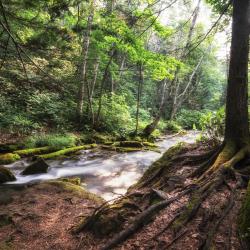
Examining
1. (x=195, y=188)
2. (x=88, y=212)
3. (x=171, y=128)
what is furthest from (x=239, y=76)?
(x=171, y=128)

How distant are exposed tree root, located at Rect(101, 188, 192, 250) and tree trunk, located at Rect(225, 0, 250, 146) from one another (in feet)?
6.68

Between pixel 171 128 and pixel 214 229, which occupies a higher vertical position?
pixel 214 229

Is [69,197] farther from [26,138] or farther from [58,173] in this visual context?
[26,138]

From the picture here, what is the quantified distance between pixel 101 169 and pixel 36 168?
2657 millimetres

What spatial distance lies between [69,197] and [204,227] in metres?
3.89

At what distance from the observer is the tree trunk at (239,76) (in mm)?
5512

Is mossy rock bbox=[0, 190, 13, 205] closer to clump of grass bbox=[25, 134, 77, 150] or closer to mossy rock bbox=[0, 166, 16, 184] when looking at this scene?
mossy rock bbox=[0, 166, 16, 184]

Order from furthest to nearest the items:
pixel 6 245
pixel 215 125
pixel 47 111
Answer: pixel 47 111, pixel 215 125, pixel 6 245

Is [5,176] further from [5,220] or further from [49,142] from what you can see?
[49,142]

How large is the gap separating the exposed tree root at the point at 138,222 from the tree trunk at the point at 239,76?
2037 mm

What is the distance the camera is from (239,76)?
5578mm

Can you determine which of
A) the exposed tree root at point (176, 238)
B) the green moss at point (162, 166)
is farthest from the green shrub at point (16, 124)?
the exposed tree root at point (176, 238)

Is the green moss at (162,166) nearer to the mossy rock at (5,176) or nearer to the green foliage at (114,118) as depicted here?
the mossy rock at (5,176)

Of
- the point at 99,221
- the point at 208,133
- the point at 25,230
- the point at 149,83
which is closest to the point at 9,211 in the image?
the point at 25,230
